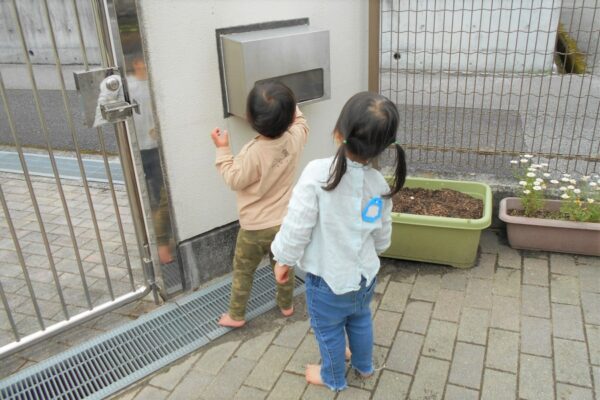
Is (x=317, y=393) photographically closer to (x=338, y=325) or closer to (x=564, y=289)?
(x=338, y=325)

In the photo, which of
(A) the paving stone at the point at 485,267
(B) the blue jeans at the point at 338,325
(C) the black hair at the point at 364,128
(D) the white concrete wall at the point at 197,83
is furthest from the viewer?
(A) the paving stone at the point at 485,267

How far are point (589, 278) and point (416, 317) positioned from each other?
1.24 meters

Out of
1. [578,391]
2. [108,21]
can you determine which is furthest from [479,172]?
[108,21]

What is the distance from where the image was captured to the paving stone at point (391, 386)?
2.60 meters

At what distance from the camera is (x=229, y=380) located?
2742mm

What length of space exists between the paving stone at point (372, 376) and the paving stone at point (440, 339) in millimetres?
236

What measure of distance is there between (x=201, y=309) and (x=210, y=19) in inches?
69.5

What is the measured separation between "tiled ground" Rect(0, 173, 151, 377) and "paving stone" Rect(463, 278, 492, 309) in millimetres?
2057

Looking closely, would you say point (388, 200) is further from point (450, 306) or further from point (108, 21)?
point (108, 21)

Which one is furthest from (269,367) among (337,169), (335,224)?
(337,169)

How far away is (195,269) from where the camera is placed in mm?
3516

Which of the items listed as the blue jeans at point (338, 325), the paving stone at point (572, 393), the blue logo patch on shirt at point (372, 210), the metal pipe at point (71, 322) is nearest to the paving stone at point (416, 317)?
the blue jeans at point (338, 325)

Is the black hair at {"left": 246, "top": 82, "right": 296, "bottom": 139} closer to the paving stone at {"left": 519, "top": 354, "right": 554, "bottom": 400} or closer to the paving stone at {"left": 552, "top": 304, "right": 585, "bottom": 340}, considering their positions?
the paving stone at {"left": 519, "top": 354, "right": 554, "bottom": 400}

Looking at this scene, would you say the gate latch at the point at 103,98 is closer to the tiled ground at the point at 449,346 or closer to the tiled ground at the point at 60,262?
the tiled ground at the point at 60,262
